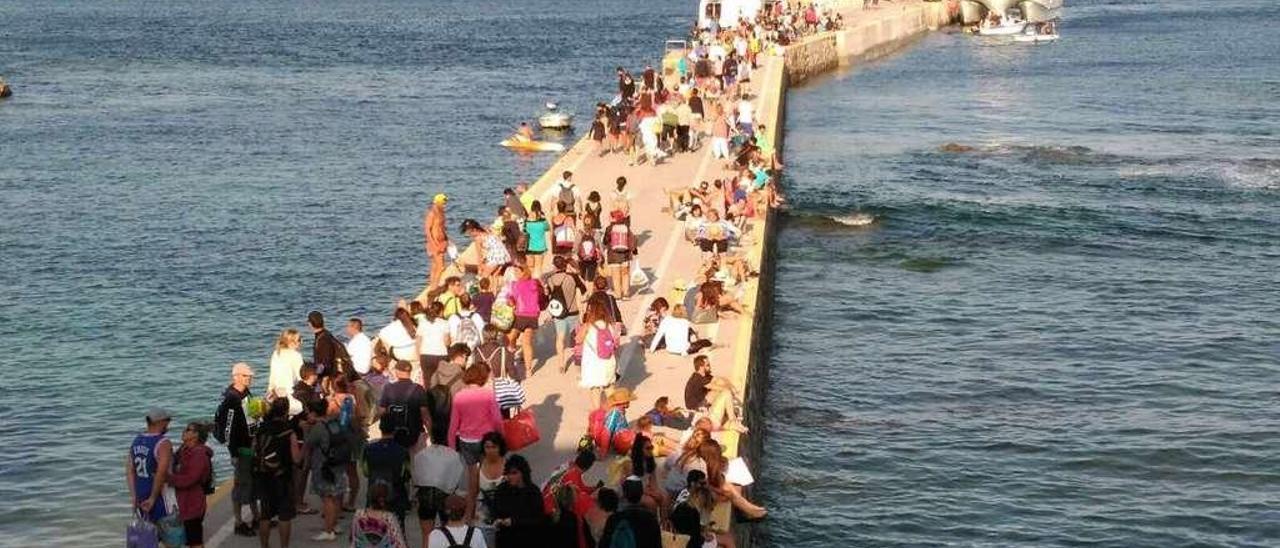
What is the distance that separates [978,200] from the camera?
48938mm

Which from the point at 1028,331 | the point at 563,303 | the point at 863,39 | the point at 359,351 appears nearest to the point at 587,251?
the point at 563,303

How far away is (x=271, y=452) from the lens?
637 inches

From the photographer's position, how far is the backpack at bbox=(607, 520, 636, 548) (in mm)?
14266

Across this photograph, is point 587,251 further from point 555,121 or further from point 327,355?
point 555,121

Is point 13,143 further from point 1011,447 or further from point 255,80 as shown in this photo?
point 1011,447

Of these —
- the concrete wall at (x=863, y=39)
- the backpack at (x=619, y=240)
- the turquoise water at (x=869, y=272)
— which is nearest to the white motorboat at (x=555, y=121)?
the turquoise water at (x=869, y=272)

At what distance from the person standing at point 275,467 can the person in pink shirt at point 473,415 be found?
152 cm

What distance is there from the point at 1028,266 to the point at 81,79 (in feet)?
196

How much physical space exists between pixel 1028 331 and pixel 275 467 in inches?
803

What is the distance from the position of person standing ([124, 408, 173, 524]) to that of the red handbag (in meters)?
3.84

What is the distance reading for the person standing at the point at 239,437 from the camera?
16.4 m

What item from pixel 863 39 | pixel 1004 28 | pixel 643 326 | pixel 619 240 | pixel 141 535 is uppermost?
pixel 619 240

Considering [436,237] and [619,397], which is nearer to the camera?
[619,397]

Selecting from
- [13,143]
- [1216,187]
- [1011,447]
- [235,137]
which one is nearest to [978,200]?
[1216,187]
